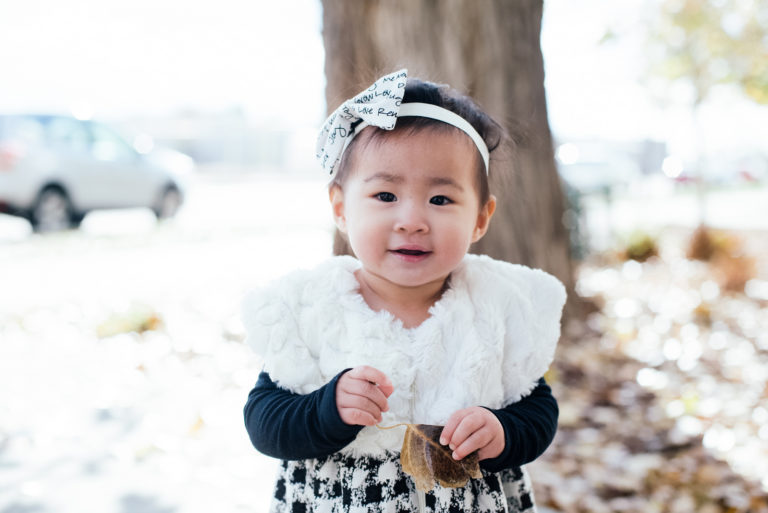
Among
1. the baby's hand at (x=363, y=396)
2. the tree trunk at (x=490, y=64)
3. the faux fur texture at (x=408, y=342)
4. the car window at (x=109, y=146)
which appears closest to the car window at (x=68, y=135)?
the car window at (x=109, y=146)

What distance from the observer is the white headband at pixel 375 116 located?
1260mm

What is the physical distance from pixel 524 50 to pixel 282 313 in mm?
3077

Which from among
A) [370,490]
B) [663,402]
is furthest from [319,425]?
[663,402]

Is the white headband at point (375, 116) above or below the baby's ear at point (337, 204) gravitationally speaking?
above

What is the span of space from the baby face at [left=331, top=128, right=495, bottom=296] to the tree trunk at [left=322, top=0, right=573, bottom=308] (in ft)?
5.09

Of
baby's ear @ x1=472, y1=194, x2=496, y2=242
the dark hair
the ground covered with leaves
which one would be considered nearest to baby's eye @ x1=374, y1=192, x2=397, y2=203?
the dark hair

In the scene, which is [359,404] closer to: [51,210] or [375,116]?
[375,116]

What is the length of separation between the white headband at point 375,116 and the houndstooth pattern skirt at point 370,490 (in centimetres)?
60

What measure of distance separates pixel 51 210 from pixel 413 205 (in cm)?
894

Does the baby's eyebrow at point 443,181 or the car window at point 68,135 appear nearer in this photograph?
the baby's eyebrow at point 443,181

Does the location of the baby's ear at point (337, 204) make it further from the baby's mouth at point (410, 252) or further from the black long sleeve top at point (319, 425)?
the black long sleeve top at point (319, 425)

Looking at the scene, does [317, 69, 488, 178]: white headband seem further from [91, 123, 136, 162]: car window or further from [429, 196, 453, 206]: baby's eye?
[91, 123, 136, 162]: car window

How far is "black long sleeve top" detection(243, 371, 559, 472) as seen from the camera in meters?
1.19

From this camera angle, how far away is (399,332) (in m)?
1.34
